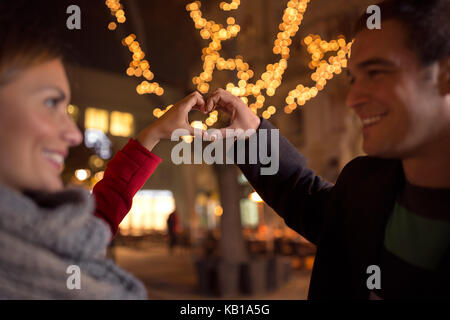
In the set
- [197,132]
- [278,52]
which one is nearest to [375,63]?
[197,132]

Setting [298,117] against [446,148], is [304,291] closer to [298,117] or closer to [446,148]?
[446,148]

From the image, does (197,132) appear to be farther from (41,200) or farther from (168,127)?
(41,200)

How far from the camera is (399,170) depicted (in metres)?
1.18

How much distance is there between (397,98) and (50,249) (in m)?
0.94

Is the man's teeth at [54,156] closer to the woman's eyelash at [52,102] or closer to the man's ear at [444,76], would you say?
the woman's eyelash at [52,102]

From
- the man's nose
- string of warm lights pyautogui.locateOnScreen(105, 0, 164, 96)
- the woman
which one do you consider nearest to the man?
the woman

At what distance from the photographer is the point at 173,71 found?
672cm

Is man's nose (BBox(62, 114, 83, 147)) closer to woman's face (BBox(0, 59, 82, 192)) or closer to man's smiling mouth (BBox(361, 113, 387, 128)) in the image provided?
woman's face (BBox(0, 59, 82, 192))

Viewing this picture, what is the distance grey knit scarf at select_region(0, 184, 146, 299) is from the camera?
0.70 metres

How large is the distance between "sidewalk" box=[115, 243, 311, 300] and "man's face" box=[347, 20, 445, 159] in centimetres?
588

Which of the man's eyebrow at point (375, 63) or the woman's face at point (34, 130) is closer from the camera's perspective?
the woman's face at point (34, 130)

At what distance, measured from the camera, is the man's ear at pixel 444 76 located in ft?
3.23

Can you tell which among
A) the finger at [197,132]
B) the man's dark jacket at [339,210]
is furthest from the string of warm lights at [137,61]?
the man's dark jacket at [339,210]
